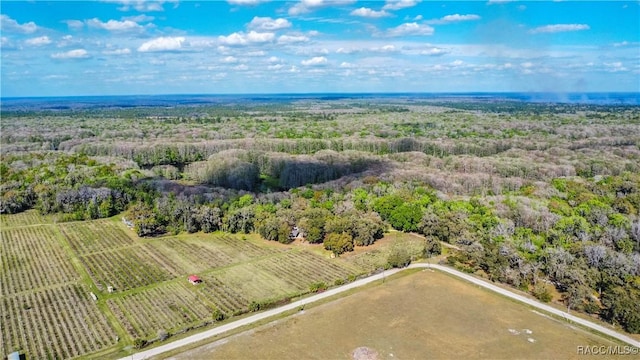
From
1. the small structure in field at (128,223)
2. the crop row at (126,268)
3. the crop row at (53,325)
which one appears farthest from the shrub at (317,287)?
the small structure in field at (128,223)

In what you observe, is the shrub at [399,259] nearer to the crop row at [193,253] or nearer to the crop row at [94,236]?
the crop row at [193,253]

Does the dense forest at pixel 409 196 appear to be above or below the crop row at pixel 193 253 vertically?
above

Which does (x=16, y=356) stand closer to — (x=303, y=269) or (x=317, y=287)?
(x=317, y=287)

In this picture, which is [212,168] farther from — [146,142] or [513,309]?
[513,309]

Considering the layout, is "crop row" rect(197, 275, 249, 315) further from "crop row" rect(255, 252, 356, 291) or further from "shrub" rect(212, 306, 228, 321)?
Answer: "crop row" rect(255, 252, 356, 291)

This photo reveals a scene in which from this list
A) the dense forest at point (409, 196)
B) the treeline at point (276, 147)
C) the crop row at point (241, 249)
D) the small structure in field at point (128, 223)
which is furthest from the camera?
the treeline at point (276, 147)

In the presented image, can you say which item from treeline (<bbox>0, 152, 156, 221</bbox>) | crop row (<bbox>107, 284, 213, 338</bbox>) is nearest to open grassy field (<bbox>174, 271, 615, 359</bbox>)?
crop row (<bbox>107, 284, 213, 338</bbox>)

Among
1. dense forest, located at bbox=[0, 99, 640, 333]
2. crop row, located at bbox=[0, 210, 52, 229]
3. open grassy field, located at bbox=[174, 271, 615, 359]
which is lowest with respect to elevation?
open grassy field, located at bbox=[174, 271, 615, 359]
